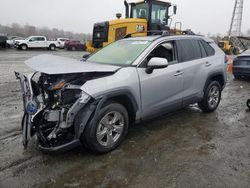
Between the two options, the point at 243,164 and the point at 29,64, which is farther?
the point at 29,64

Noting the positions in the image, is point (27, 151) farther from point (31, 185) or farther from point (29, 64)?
point (29, 64)

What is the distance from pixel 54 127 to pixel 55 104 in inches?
12.5

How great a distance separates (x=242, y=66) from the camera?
9.97 metres

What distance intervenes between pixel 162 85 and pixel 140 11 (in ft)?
28.9

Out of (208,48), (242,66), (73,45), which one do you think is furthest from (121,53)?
(73,45)

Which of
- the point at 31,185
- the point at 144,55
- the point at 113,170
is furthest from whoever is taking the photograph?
the point at 144,55

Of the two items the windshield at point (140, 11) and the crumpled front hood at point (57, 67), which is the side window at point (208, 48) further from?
the windshield at point (140, 11)

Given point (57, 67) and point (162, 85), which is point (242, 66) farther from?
point (57, 67)

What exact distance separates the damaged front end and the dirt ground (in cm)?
34

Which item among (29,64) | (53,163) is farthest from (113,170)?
(29,64)

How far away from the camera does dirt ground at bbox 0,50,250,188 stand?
10.3 feet

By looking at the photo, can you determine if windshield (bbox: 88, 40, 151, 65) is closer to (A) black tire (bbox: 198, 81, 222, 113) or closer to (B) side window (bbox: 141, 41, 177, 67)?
(B) side window (bbox: 141, 41, 177, 67)

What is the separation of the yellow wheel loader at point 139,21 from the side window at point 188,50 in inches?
249

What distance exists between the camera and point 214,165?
353 cm
